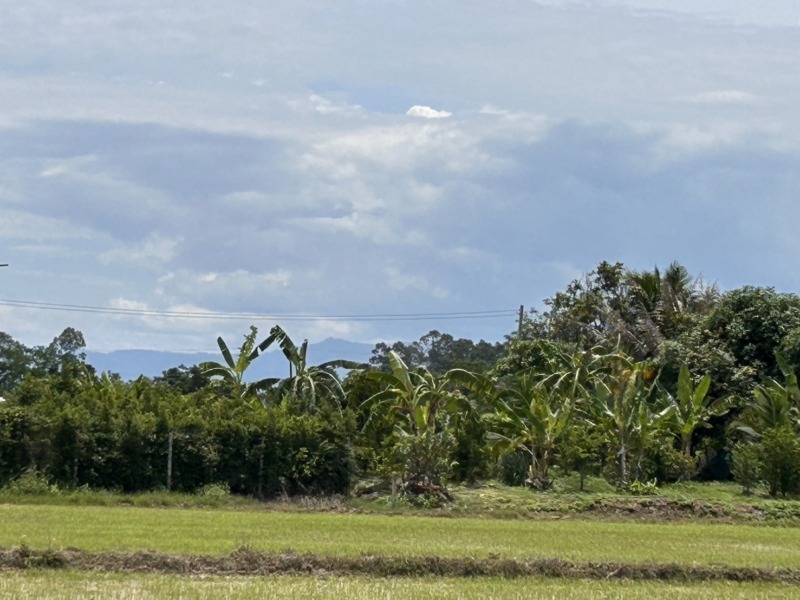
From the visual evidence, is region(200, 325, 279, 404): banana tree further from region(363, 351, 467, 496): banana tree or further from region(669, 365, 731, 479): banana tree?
region(669, 365, 731, 479): banana tree

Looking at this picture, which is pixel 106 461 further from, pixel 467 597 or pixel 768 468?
pixel 768 468

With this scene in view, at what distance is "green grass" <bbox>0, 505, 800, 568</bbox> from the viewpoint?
14.9 metres

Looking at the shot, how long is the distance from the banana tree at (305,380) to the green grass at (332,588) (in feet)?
58.6

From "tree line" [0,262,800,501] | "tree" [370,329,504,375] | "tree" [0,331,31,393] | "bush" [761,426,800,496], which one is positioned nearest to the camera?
"tree line" [0,262,800,501]

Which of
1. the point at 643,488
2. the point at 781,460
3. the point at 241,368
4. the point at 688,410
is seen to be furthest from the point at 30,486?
the point at 781,460

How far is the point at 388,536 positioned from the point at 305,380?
1466 cm

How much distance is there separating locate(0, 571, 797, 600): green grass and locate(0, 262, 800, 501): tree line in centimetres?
1194

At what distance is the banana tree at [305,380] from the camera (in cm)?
3111

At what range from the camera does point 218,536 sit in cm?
1631

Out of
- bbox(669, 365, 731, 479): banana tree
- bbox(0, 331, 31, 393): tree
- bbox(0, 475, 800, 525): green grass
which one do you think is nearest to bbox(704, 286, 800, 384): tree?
bbox(669, 365, 731, 479): banana tree

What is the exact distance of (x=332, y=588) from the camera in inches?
481

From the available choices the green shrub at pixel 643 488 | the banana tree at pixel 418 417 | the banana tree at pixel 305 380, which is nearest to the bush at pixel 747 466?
the green shrub at pixel 643 488

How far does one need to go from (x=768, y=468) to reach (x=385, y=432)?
35.4 ft

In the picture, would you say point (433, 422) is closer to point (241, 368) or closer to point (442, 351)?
point (241, 368)
